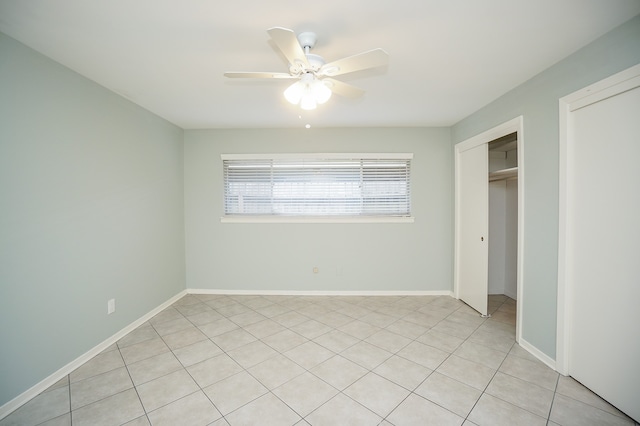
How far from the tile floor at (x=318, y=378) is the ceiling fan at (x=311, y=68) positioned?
202 centimetres

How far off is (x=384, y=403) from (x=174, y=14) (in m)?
2.76

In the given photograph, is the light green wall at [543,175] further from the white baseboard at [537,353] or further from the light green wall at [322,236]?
the light green wall at [322,236]

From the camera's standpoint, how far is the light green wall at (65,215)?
64.9 inches

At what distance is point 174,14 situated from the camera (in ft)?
4.81

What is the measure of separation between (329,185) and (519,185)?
7.09 ft

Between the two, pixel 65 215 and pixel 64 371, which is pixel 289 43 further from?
pixel 64 371

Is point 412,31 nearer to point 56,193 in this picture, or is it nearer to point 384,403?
point 384,403

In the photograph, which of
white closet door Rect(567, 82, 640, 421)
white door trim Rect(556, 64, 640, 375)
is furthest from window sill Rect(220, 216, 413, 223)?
white closet door Rect(567, 82, 640, 421)

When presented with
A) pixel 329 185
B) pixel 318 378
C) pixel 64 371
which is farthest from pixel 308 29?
pixel 64 371

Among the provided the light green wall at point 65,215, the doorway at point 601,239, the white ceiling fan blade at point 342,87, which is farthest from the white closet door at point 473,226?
the light green wall at point 65,215

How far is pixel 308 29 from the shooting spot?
1.58 metres

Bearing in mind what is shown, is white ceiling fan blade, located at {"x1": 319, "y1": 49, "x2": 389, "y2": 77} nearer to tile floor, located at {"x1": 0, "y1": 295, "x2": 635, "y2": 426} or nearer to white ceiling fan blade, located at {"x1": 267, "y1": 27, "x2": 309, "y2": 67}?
white ceiling fan blade, located at {"x1": 267, "y1": 27, "x2": 309, "y2": 67}

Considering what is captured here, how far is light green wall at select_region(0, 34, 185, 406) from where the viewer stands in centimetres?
165

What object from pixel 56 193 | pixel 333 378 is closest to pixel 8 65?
pixel 56 193
